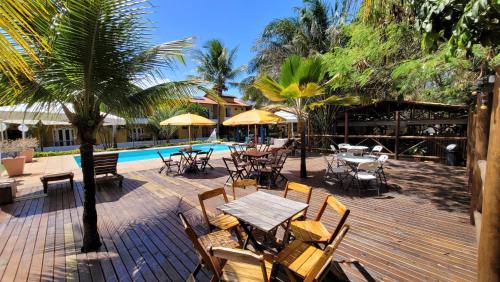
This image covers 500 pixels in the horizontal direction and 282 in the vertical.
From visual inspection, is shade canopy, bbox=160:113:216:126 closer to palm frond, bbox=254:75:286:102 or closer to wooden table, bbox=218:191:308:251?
palm frond, bbox=254:75:286:102

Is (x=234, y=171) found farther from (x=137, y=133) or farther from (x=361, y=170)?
(x=137, y=133)

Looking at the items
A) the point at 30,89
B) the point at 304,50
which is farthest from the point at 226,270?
the point at 304,50

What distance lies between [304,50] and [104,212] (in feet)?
45.1

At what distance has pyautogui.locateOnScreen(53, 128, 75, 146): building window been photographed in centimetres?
2225

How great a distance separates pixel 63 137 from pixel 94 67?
25.3 meters

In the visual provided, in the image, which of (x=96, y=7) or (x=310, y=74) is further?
(x=310, y=74)

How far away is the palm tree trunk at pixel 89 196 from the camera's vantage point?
350 centimetres

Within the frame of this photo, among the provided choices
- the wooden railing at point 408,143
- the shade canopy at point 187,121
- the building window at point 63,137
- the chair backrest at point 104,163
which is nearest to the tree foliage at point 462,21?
the chair backrest at point 104,163

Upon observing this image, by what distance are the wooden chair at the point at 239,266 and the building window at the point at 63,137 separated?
2617 cm

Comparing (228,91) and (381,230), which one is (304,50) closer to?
(381,230)

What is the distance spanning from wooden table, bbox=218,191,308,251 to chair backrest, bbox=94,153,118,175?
5.96 m

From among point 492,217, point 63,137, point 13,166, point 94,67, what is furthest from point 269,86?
point 63,137

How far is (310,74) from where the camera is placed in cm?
668

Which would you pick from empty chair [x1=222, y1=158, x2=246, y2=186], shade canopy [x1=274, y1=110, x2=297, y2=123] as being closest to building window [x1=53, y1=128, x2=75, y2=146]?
shade canopy [x1=274, y1=110, x2=297, y2=123]
